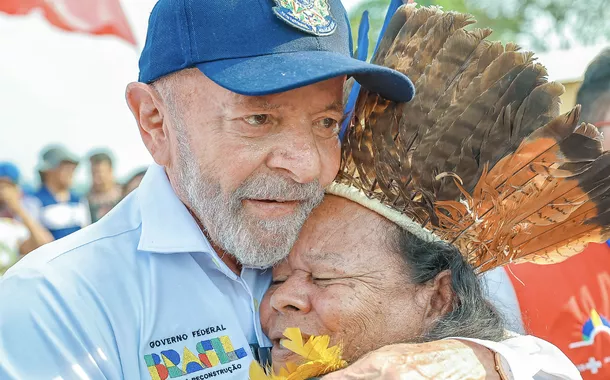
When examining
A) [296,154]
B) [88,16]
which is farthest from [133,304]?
[88,16]

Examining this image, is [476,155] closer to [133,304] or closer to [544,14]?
[133,304]

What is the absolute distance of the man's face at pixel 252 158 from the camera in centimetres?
233

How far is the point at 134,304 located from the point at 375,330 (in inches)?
32.0

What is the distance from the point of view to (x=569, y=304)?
148 inches

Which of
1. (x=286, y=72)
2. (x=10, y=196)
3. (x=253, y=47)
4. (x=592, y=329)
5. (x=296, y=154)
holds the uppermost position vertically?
(x=10, y=196)

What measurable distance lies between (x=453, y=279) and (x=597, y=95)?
271cm

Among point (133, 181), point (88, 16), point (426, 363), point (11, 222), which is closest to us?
point (426, 363)

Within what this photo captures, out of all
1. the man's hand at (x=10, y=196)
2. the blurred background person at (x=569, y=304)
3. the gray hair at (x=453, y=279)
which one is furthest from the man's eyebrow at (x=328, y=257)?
the man's hand at (x=10, y=196)

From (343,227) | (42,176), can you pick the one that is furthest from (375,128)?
(42,176)

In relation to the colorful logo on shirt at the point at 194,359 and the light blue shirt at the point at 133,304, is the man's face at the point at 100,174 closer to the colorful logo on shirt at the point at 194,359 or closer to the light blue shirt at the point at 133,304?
the light blue shirt at the point at 133,304

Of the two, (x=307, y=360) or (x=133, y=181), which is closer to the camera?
(x=307, y=360)

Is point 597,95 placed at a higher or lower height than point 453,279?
higher

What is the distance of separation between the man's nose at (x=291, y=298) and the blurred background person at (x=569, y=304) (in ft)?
4.39

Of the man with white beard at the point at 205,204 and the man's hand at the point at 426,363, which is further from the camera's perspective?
the man with white beard at the point at 205,204
